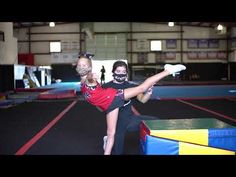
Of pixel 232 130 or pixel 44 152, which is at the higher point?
pixel 232 130

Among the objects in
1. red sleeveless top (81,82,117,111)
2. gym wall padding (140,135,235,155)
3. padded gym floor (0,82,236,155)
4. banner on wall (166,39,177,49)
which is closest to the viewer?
gym wall padding (140,135,235,155)

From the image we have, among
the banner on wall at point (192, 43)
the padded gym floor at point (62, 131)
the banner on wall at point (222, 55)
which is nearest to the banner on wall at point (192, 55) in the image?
the banner on wall at point (192, 43)

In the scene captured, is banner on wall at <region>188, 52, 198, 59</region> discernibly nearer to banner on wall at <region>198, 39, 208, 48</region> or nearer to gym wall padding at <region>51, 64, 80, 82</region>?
banner on wall at <region>198, 39, 208, 48</region>

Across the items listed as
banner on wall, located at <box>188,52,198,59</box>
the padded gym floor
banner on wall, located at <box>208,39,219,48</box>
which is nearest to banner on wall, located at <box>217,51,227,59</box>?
banner on wall, located at <box>208,39,219,48</box>

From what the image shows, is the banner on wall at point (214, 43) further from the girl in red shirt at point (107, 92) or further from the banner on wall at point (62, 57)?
the girl in red shirt at point (107, 92)

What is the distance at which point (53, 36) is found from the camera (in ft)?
75.0

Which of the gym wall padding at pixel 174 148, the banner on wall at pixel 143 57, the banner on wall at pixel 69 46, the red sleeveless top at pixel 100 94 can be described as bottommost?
the gym wall padding at pixel 174 148

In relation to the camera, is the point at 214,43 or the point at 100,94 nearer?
the point at 100,94

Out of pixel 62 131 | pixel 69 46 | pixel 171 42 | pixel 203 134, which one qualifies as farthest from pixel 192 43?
pixel 203 134

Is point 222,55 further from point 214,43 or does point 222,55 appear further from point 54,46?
point 54,46
